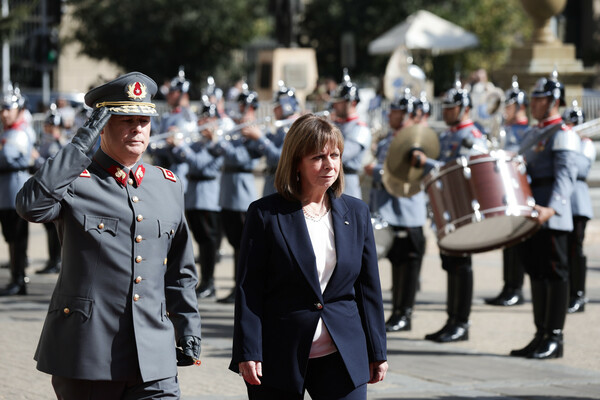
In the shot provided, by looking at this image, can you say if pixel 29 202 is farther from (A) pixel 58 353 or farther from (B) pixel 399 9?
(B) pixel 399 9

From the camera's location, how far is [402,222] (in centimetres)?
1009

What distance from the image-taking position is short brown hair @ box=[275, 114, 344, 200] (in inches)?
183

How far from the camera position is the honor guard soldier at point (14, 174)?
1193cm

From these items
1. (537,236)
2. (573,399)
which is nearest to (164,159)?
(537,236)

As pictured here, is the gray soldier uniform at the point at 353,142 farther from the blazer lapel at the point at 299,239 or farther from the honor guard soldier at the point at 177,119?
the blazer lapel at the point at 299,239

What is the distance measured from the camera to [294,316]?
4.57 metres

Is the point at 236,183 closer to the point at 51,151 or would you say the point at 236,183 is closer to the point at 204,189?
the point at 204,189

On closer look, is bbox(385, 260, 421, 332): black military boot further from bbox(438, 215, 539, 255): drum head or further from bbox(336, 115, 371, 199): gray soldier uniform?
bbox(438, 215, 539, 255): drum head

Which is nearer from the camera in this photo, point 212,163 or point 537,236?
point 537,236

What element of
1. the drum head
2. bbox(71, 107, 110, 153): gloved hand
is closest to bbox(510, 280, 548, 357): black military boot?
the drum head

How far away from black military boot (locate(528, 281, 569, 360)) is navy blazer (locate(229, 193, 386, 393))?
13.6 ft

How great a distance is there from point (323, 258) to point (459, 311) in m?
4.94

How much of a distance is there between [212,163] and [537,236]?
14.4ft

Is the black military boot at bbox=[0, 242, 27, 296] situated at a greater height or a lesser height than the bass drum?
lesser
